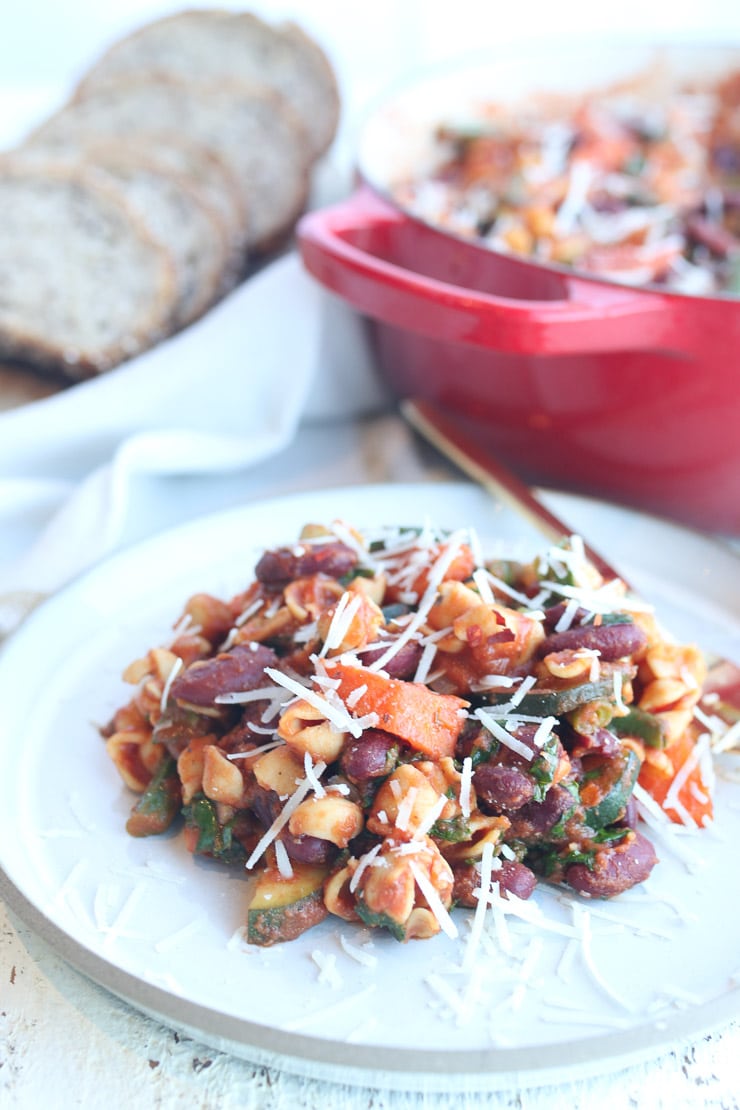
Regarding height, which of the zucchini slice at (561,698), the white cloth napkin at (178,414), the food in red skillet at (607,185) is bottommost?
the white cloth napkin at (178,414)

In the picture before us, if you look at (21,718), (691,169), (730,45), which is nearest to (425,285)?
(21,718)

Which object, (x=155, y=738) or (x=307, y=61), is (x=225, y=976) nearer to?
(x=155, y=738)

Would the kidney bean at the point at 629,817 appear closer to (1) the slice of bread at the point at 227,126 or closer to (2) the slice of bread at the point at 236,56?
(1) the slice of bread at the point at 227,126

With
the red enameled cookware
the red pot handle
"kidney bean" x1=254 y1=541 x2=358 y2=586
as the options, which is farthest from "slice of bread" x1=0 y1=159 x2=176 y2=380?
"kidney bean" x1=254 y1=541 x2=358 y2=586

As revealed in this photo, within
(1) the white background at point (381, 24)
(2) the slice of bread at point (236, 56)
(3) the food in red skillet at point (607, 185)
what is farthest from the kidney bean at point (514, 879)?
(1) the white background at point (381, 24)

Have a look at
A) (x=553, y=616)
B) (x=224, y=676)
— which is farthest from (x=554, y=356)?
(x=224, y=676)

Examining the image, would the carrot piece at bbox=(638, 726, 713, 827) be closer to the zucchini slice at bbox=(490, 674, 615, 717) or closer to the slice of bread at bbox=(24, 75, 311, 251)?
the zucchini slice at bbox=(490, 674, 615, 717)
